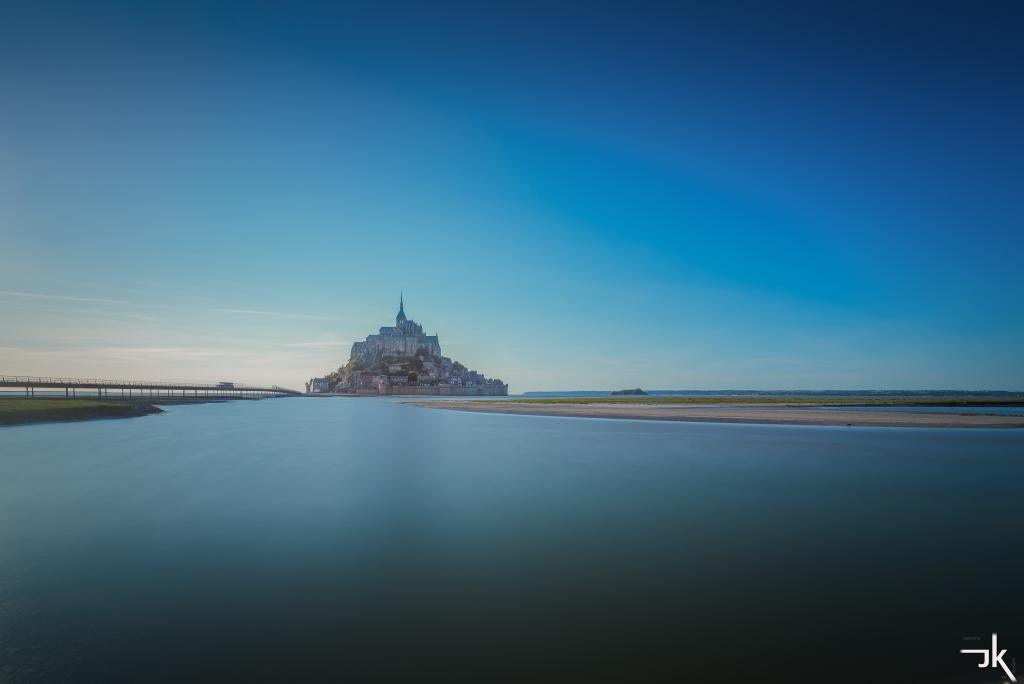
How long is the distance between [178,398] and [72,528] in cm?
13270

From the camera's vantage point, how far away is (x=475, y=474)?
20.8 metres

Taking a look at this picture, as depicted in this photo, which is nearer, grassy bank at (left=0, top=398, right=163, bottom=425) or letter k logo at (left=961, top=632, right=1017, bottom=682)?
letter k logo at (left=961, top=632, right=1017, bottom=682)

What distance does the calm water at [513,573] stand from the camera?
6316 mm

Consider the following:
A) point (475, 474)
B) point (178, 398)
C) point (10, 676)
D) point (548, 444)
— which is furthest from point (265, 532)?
point (178, 398)

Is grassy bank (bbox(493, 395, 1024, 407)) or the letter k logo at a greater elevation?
the letter k logo

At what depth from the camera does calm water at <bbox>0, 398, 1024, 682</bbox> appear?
6.32m

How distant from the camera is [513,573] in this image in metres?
9.48

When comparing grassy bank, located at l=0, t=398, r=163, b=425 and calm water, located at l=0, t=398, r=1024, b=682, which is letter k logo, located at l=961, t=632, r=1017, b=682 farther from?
grassy bank, located at l=0, t=398, r=163, b=425

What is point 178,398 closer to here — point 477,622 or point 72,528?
point 72,528

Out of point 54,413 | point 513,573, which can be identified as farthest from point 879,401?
point 54,413

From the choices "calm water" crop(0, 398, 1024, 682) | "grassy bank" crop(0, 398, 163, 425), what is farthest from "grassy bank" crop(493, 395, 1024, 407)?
"grassy bank" crop(0, 398, 163, 425)

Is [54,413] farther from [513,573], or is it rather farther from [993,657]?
[993,657]

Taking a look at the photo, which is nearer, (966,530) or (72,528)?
(966,530)

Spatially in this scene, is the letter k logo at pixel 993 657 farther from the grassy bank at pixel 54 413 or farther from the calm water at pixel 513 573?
the grassy bank at pixel 54 413
